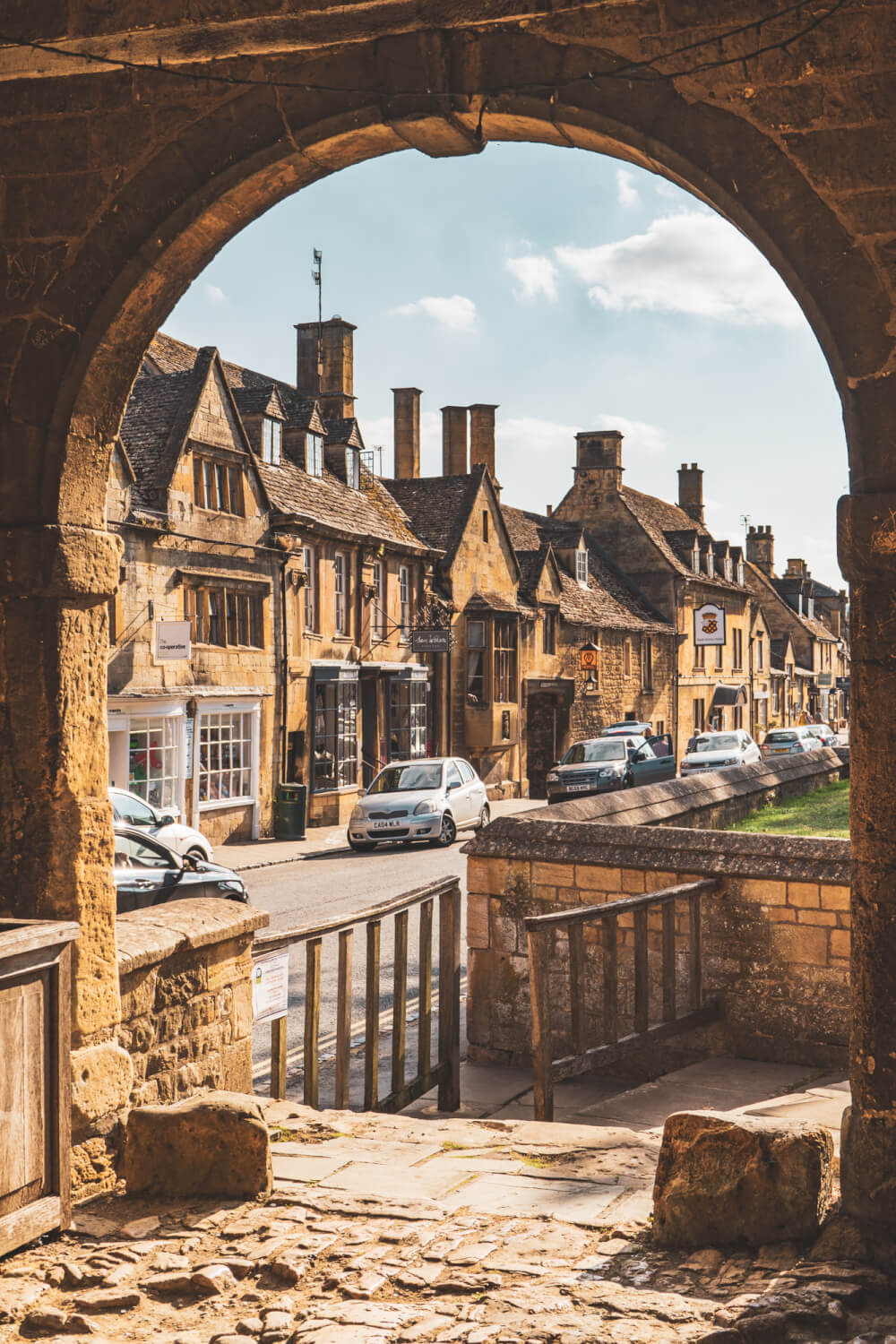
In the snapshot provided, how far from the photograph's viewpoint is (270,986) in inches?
234

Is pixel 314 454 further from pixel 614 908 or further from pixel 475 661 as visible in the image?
pixel 614 908

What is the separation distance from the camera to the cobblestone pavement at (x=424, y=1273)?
130 inches

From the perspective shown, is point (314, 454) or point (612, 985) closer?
point (612, 985)

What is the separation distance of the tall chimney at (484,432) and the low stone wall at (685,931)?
95.0 ft

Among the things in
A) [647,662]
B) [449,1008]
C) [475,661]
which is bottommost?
[449,1008]

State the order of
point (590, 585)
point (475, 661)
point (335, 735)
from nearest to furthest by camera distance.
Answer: point (335, 735), point (475, 661), point (590, 585)

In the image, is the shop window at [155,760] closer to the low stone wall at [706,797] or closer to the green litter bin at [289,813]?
the green litter bin at [289,813]

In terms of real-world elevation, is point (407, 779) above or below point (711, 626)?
below

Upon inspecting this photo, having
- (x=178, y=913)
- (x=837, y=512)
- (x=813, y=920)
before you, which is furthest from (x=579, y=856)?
(x=837, y=512)

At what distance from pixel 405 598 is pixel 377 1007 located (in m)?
23.2

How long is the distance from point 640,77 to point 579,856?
5065 mm

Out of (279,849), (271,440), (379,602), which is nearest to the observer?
(279,849)

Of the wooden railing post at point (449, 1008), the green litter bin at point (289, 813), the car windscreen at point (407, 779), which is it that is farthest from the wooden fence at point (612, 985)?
the green litter bin at point (289, 813)

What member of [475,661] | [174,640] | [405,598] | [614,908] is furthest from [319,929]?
[475,661]
